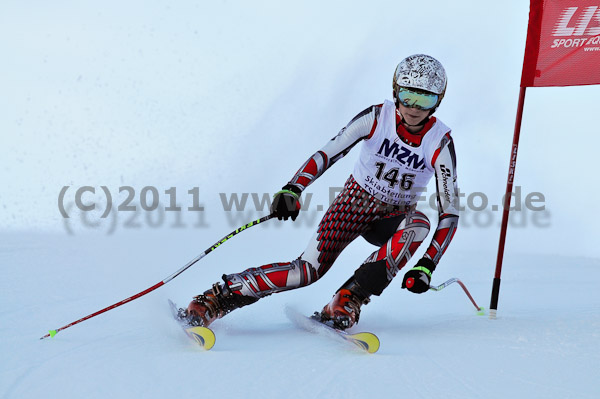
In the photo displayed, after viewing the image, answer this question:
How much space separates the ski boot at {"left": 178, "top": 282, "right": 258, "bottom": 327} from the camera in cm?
312

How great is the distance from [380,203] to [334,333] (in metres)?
0.84

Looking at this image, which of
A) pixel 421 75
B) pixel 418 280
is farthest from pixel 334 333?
pixel 421 75

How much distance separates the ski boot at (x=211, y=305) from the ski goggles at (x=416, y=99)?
4.47 feet

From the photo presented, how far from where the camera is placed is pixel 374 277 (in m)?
3.21

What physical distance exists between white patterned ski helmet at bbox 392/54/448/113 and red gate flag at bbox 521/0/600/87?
844mm

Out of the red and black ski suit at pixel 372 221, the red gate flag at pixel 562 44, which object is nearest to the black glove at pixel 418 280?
the red and black ski suit at pixel 372 221

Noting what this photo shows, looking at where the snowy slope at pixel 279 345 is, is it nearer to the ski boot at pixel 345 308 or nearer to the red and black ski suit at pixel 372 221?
the ski boot at pixel 345 308

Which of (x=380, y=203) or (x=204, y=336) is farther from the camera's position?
(x=380, y=203)

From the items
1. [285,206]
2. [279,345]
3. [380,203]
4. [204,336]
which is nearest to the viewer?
→ [204,336]

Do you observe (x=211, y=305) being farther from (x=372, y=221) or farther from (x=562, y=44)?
(x=562, y=44)

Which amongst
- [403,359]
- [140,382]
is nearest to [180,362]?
[140,382]

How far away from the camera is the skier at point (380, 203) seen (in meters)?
3.17

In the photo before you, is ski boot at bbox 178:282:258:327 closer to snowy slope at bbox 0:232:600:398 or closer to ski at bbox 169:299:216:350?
snowy slope at bbox 0:232:600:398

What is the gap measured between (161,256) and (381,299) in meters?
2.08
